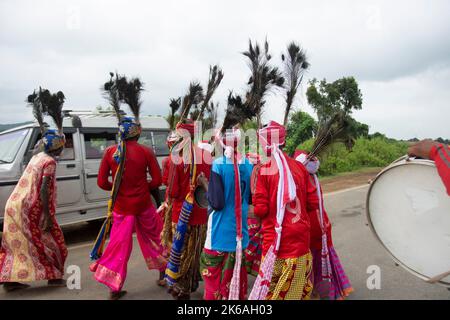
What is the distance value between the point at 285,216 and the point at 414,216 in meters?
1.05

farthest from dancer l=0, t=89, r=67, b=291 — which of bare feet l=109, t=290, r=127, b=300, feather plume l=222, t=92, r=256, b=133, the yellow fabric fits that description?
the yellow fabric

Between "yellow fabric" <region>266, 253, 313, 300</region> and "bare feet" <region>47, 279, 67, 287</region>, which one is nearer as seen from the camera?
"yellow fabric" <region>266, 253, 313, 300</region>

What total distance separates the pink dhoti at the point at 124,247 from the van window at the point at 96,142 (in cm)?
299

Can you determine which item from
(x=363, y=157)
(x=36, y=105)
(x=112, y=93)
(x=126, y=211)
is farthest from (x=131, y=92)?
(x=363, y=157)

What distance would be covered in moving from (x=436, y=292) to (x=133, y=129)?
369 cm

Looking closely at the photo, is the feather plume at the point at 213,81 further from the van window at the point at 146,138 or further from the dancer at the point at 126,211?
the van window at the point at 146,138


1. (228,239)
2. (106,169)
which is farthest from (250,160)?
(106,169)

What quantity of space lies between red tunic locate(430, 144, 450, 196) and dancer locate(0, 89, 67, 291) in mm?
3797

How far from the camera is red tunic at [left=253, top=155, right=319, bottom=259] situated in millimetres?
2789

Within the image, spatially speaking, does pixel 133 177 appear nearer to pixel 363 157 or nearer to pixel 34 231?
pixel 34 231

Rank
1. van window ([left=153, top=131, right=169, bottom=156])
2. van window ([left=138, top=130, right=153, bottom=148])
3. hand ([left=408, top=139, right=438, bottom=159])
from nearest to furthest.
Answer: hand ([left=408, top=139, right=438, bottom=159])
van window ([left=138, top=130, right=153, bottom=148])
van window ([left=153, top=131, right=169, bottom=156])

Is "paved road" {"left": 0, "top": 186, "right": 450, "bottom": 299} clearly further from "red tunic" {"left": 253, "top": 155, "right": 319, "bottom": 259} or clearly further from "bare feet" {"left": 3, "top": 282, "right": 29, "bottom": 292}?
"red tunic" {"left": 253, "top": 155, "right": 319, "bottom": 259}

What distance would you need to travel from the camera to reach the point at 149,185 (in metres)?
4.19
